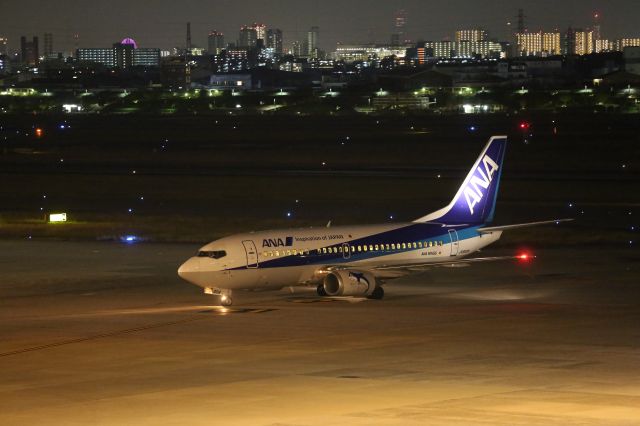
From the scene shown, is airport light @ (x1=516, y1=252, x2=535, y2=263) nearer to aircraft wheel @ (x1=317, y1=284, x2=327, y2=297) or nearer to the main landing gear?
aircraft wheel @ (x1=317, y1=284, x2=327, y2=297)

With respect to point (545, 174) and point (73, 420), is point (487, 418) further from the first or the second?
point (545, 174)

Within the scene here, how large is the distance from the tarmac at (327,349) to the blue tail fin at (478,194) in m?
2.99

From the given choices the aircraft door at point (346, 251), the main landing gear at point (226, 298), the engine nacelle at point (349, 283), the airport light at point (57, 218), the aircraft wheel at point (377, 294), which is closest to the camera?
the main landing gear at point (226, 298)

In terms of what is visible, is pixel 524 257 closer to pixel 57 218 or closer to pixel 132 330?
pixel 132 330

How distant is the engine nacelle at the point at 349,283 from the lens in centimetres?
4991

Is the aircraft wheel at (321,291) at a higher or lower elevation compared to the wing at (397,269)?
lower

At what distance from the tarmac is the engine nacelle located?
54 cm

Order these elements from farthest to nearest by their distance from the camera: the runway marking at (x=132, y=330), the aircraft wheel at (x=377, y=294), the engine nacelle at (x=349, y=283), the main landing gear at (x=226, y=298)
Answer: the aircraft wheel at (x=377, y=294) → the engine nacelle at (x=349, y=283) → the main landing gear at (x=226, y=298) → the runway marking at (x=132, y=330)

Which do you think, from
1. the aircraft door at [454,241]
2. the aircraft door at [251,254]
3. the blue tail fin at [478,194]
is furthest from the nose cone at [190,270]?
the aircraft door at [454,241]

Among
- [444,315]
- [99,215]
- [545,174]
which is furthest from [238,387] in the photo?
[545,174]

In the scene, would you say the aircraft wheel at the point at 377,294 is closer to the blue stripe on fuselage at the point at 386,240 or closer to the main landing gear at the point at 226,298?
the blue stripe on fuselage at the point at 386,240

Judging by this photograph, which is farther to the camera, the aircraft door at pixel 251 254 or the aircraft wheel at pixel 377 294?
the aircraft wheel at pixel 377 294

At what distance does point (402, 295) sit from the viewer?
2050 inches

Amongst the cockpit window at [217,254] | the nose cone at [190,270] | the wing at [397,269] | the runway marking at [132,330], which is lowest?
the runway marking at [132,330]
